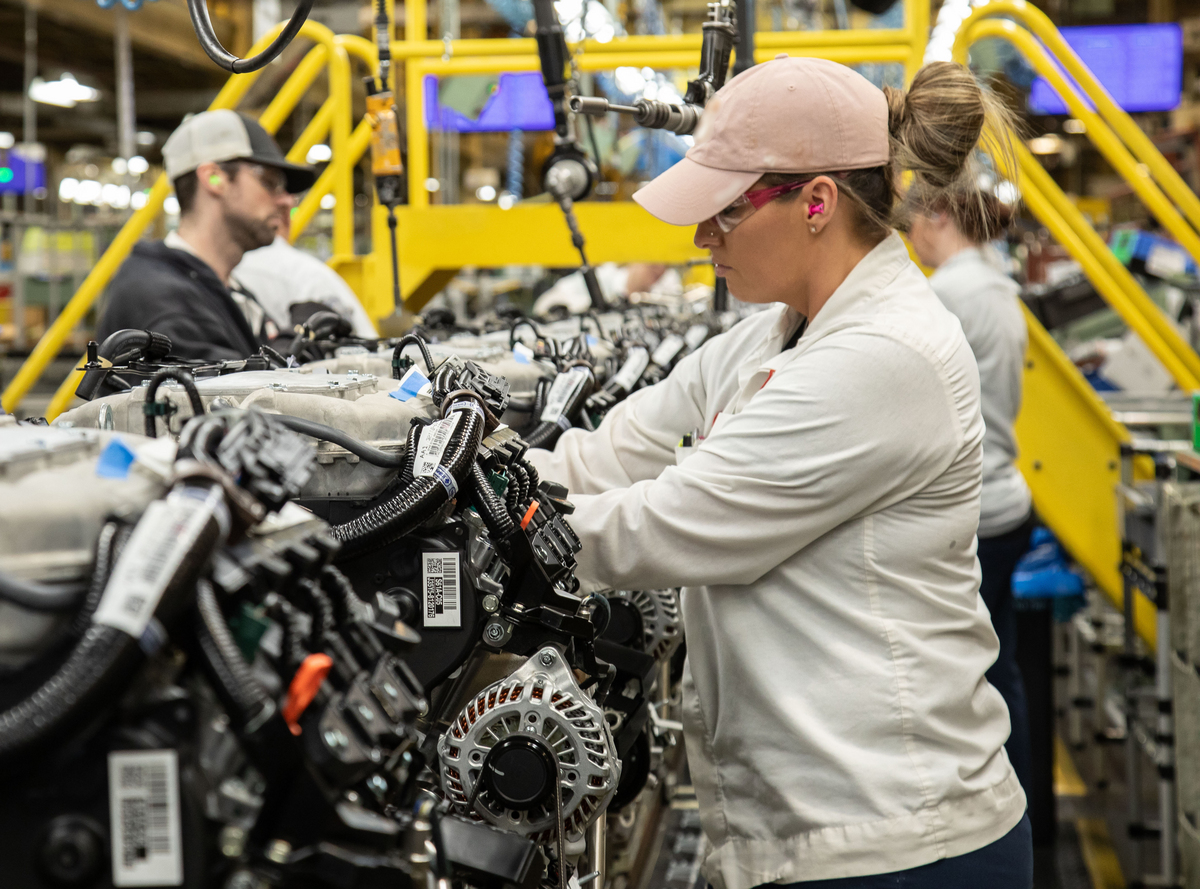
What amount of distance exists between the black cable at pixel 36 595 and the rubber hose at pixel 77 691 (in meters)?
0.04

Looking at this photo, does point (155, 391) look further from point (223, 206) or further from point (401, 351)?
point (223, 206)

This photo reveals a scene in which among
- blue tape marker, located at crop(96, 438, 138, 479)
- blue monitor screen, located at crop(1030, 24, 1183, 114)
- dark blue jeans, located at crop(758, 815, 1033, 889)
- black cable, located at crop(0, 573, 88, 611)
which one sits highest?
blue monitor screen, located at crop(1030, 24, 1183, 114)

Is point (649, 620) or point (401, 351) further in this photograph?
point (649, 620)

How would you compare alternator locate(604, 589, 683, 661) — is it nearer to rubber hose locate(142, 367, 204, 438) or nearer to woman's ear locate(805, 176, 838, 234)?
woman's ear locate(805, 176, 838, 234)

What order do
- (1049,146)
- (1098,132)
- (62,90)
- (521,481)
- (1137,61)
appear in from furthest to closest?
(1049,146)
(1137,61)
(62,90)
(1098,132)
(521,481)

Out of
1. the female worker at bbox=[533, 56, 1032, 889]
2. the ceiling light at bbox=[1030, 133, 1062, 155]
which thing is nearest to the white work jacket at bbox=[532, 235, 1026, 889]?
the female worker at bbox=[533, 56, 1032, 889]

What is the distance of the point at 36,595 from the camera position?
2.50ft

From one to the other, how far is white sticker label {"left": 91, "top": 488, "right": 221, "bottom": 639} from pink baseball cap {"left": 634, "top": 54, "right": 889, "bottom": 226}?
75 cm

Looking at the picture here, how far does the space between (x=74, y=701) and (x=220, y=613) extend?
0.34 feet

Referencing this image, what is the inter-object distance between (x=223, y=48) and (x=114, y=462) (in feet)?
2.51

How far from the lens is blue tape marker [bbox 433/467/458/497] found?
1155 mm

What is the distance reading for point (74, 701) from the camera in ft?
2.37

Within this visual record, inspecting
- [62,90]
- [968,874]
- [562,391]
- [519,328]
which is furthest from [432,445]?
[62,90]

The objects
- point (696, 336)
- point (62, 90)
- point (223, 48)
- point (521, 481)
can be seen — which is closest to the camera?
point (521, 481)
